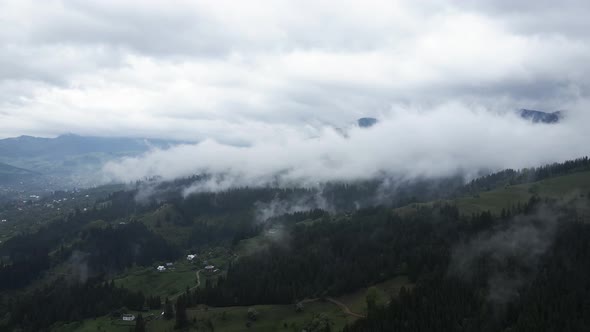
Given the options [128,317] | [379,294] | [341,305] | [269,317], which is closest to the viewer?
[269,317]

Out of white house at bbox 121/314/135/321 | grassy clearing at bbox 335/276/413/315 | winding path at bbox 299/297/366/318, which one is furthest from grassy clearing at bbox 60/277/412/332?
white house at bbox 121/314/135/321

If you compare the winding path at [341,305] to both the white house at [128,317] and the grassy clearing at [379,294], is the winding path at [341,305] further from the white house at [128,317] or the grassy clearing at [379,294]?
the white house at [128,317]

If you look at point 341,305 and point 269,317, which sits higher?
point 341,305

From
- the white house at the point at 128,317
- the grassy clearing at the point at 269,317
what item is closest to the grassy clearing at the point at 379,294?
the grassy clearing at the point at 269,317

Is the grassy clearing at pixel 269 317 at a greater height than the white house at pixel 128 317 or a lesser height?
greater

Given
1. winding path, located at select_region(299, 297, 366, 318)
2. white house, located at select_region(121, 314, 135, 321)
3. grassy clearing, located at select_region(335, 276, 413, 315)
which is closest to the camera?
winding path, located at select_region(299, 297, 366, 318)

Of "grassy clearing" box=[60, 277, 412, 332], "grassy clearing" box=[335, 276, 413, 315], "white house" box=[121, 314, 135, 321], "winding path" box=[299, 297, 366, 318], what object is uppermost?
"grassy clearing" box=[335, 276, 413, 315]

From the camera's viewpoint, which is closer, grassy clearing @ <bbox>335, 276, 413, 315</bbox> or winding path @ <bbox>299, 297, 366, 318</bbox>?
winding path @ <bbox>299, 297, 366, 318</bbox>

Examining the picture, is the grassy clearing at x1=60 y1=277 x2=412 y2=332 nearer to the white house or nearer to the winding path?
the winding path

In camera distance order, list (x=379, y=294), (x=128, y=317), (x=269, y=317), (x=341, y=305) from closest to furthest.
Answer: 1. (x=269, y=317)
2. (x=379, y=294)
3. (x=341, y=305)
4. (x=128, y=317)

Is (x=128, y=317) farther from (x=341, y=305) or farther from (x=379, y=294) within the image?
(x=379, y=294)

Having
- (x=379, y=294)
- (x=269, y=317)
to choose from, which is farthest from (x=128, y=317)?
(x=379, y=294)

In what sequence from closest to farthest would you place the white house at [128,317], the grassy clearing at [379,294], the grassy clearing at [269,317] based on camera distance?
1. the grassy clearing at [269,317]
2. the grassy clearing at [379,294]
3. the white house at [128,317]

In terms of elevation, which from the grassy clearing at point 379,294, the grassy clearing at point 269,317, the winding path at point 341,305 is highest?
the grassy clearing at point 379,294
